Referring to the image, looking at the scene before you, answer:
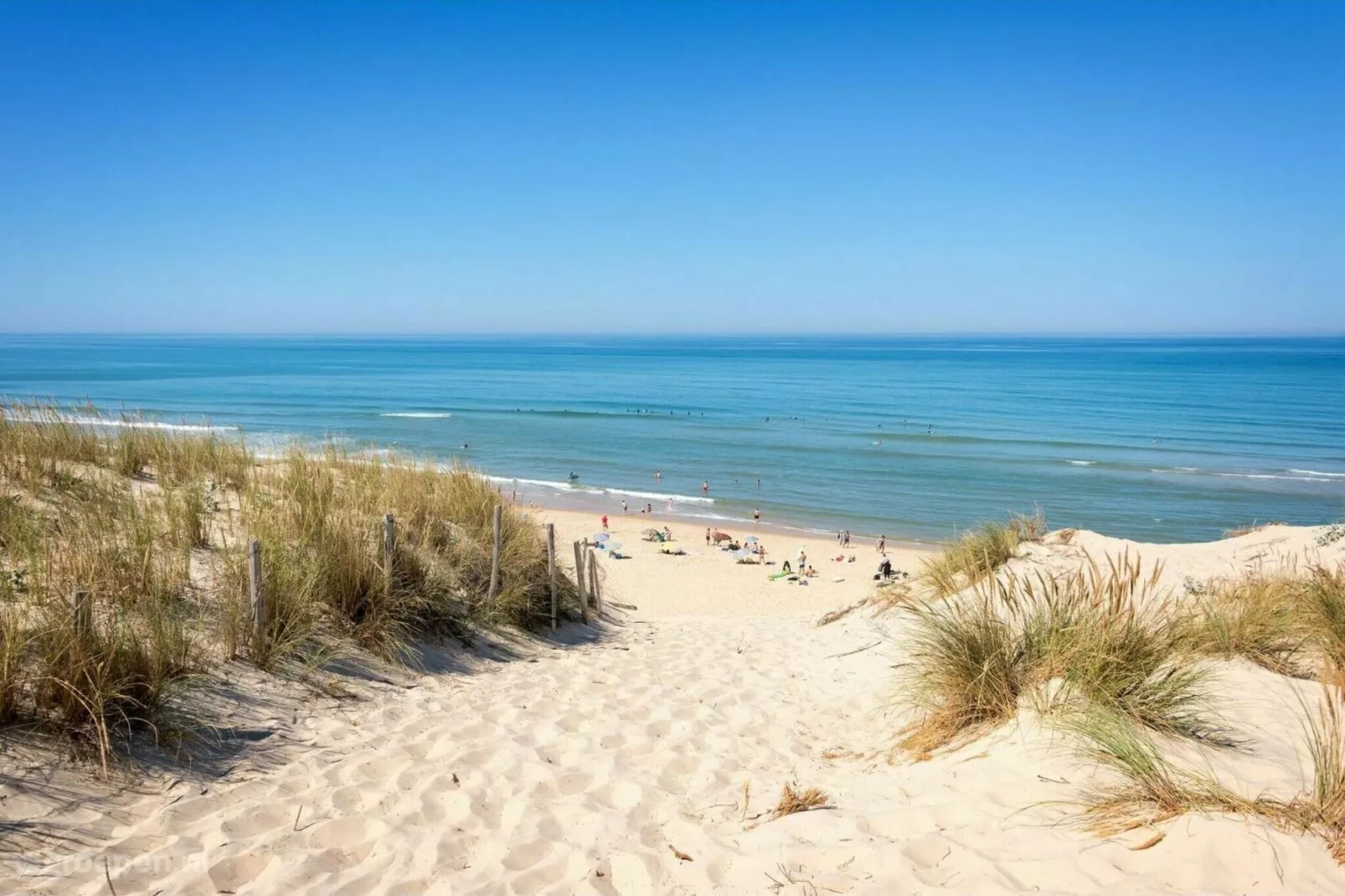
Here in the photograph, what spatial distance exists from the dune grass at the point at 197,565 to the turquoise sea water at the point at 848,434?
9439 millimetres

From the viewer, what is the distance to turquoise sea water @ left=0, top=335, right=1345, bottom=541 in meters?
28.2

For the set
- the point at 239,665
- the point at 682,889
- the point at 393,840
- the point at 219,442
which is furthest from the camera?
the point at 219,442

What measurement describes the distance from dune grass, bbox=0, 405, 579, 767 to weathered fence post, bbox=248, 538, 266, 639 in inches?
2.3

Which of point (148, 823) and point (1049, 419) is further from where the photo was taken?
point (1049, 419)

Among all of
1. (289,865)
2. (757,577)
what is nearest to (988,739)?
(289,865)

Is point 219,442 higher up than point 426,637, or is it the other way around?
point 219,442

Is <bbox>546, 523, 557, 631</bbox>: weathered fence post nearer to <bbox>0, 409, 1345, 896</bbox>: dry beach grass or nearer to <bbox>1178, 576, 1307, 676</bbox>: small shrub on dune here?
<bbox>0, 409, 1345, 896</bbox>: dry beach grass

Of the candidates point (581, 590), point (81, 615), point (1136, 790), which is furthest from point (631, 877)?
point (581, 590)

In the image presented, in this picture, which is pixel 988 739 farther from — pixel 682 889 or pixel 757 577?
pixel 757 577

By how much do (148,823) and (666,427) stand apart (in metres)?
44.6

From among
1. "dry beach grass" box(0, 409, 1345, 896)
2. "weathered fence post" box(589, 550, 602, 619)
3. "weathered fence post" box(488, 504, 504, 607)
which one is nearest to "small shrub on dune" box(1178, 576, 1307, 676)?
"dry beach grass" box(0, 409, 1345, 896)

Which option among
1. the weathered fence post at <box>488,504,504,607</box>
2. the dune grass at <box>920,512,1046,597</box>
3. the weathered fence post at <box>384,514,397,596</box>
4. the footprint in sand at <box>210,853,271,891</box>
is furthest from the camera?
the dune grass at <box>920,512,1046,597</box>

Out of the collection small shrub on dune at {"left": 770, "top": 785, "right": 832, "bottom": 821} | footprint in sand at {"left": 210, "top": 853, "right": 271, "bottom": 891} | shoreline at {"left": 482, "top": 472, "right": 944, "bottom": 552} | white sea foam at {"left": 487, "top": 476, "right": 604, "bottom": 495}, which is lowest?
shoreline at {"left": 482, "top": 472, "right": 944, "bottom": 552}

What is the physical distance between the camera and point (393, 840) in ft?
12.8
